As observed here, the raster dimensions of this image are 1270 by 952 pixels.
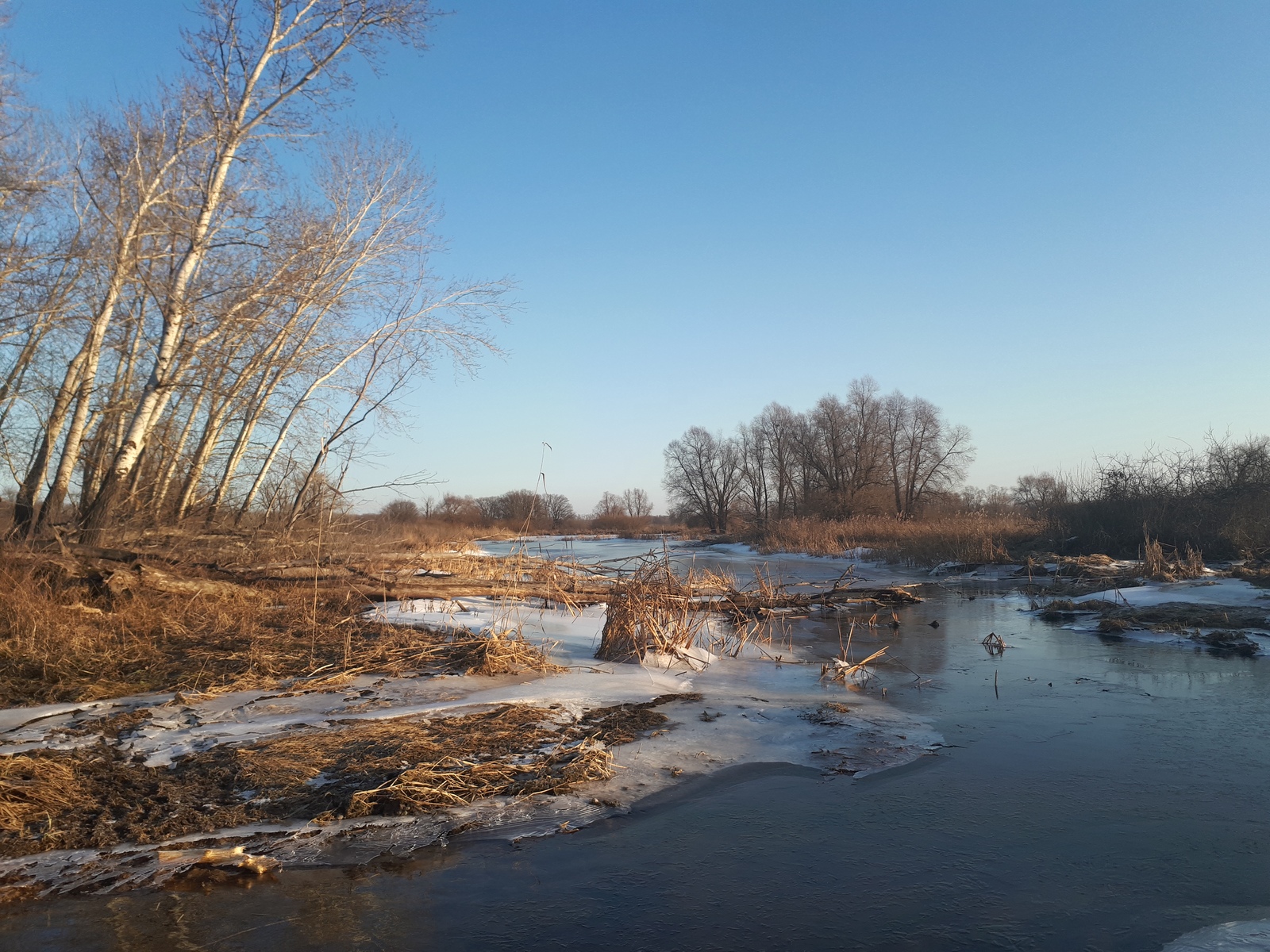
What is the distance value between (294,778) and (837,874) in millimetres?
3030

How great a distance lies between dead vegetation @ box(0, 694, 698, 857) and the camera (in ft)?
12.1

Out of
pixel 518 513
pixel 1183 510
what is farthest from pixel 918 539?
pixel 518 513

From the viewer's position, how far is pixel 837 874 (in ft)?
11.8

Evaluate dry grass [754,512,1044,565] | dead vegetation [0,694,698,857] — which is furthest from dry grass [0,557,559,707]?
dry grass [754,512,1044,565]

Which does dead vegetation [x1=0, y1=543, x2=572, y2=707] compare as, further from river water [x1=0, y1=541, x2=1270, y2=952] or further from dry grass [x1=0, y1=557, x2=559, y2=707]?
river water [x1=0, y1=541, x2=1270, y2=952]

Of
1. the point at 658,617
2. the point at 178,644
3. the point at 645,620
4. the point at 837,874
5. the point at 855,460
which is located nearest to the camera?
Answer: the point at 837,874

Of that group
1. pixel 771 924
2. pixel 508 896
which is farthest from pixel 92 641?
pixel 771 924

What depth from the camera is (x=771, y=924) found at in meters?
3.14

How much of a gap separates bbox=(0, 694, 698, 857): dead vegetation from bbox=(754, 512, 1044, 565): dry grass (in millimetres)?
20838

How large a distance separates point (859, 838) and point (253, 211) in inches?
454

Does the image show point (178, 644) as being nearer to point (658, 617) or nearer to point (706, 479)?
point (658, 617)

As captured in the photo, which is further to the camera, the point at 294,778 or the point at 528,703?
the point at 528,703

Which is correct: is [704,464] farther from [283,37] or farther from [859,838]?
[859,838]

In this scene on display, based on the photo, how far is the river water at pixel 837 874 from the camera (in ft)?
9.86
